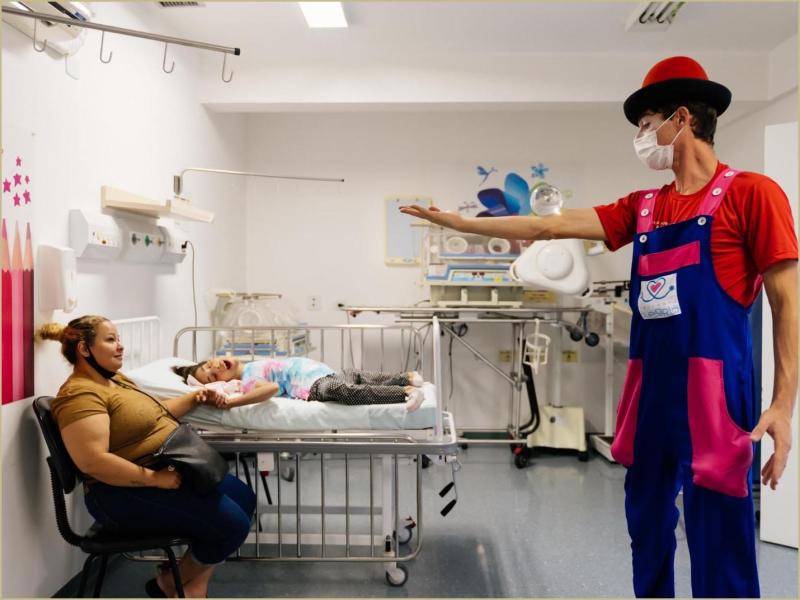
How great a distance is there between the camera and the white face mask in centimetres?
140

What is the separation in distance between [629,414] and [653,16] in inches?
94.9

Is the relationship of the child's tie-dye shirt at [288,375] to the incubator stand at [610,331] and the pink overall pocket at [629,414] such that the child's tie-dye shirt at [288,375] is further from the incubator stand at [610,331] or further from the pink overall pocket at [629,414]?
the incubator stand at [610,331]

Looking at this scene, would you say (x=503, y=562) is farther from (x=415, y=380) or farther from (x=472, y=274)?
(x=472, y=274)

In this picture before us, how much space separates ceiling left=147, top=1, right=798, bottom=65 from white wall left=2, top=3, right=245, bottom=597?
0.39m

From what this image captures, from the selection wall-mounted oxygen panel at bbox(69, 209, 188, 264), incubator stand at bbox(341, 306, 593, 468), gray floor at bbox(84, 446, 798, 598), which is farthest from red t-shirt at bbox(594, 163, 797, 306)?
incubator stand at bbox(341, 306, 593, 468)

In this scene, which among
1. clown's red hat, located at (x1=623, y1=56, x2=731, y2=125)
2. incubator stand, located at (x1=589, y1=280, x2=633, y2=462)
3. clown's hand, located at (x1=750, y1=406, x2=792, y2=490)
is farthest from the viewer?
incubator stand, located at (x1=589, y1=280, x2=633, y2=462)

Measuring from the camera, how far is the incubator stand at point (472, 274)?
12.2ft

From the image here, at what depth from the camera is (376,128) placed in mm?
4277

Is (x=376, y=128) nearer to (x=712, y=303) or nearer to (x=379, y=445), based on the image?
(x=379, y=445)

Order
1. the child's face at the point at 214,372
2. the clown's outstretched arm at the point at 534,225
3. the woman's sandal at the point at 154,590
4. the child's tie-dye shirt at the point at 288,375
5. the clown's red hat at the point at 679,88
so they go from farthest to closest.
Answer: the child's face at the point at 214,372, the child's tie-dye shirt at the point at 288,375, the woman's sandal at the point at 154,590, the clown's outstretched arm at the point at 534,225, the clown's red hat at the point at 679,88

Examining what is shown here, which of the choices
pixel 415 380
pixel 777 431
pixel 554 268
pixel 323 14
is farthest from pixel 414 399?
pixel 323 14

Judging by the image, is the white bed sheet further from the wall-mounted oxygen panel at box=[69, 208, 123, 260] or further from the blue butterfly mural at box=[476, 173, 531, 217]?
the blue butterfly mural at box=[476, 173, 531, 217]

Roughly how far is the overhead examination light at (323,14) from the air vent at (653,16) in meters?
1.55

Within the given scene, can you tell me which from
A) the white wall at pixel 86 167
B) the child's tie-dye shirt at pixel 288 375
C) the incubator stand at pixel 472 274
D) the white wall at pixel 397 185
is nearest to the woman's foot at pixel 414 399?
the child's tie-dye shirt at pixel 288 375
